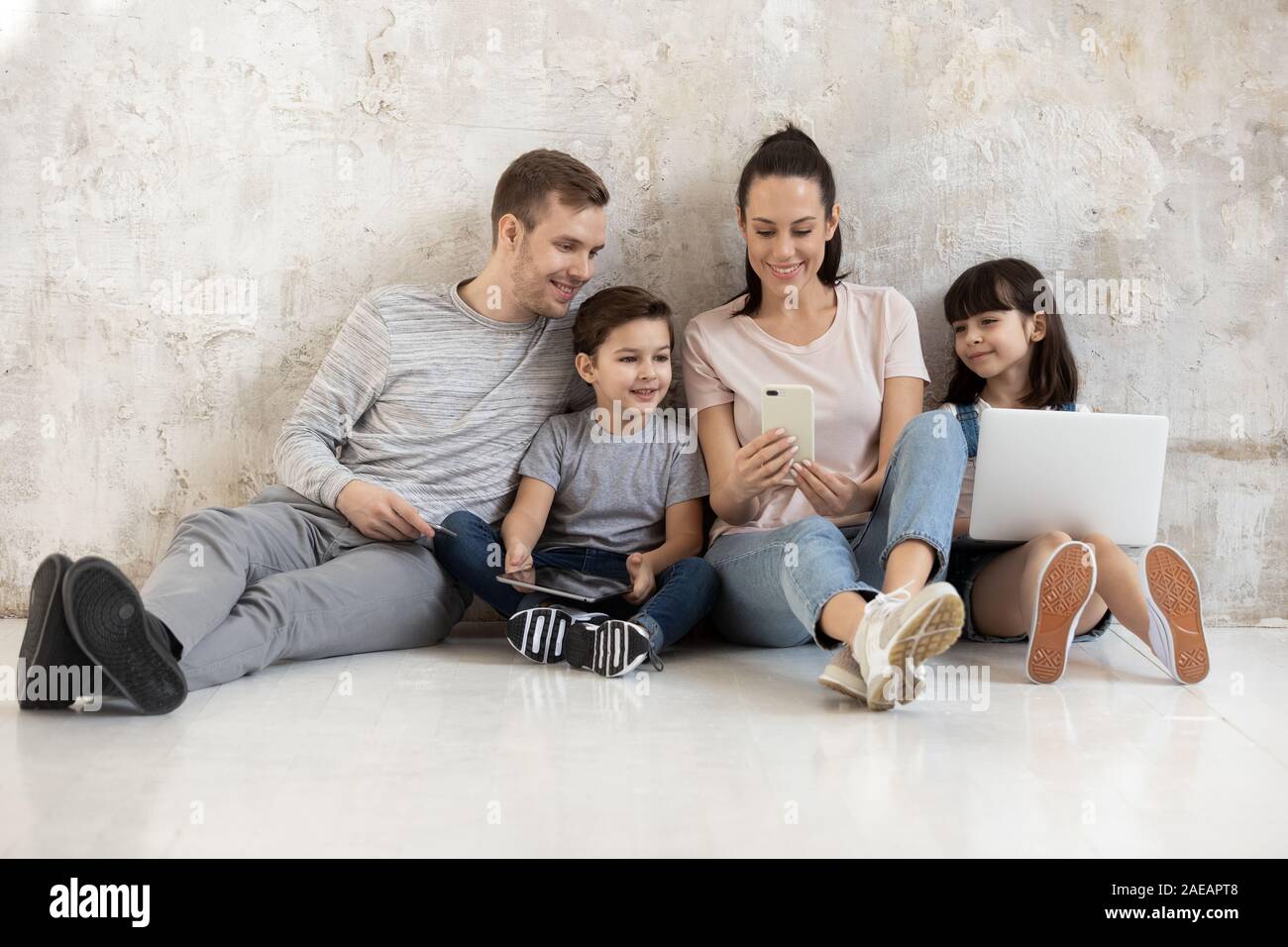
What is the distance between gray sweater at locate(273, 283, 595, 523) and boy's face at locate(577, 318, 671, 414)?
194 millimetres

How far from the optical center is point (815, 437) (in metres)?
2.70

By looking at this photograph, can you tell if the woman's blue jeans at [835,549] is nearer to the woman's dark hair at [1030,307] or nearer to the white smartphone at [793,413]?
the white smartphone at [793,413]

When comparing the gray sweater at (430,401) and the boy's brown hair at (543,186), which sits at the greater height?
the boy's brown hair at (543,186)

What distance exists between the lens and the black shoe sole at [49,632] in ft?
6.28

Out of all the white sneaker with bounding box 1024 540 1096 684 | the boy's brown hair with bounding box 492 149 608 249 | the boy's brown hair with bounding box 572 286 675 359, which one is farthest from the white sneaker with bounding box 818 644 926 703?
the boy's brown hair with bounding box 492 149 608 249

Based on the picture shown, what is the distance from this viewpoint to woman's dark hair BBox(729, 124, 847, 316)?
263 centimetres

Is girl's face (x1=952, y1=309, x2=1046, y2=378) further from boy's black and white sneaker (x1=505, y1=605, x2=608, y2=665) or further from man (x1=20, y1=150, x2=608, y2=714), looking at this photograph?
boy's black and white sneaker (x1=505, y1=605, x2=608, y2=665)

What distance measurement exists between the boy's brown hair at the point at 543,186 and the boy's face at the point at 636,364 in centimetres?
31

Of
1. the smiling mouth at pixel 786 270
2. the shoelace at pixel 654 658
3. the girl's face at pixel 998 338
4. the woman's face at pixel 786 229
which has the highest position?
the woman's face at pixel 786 229

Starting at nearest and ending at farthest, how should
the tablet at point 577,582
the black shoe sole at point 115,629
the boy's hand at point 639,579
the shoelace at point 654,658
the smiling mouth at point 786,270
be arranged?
the black shoe sole at point 115,629
the shoelace at point 654,658
the boy's hand at point 639,579
the tablet at point 577,582
the smiling mouth at point 786,270

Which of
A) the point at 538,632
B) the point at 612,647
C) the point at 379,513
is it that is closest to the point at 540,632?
the point at 538,632

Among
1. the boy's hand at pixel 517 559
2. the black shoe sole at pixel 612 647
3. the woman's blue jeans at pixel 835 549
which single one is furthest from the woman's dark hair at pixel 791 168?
the black shoe sole at pixel 612 647

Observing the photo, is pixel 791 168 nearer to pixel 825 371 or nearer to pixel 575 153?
pixel 825 371
